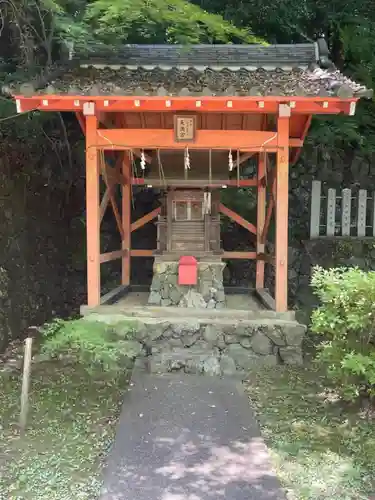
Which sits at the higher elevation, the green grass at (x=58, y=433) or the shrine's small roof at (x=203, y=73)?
the shrine's small roof at (x=203, y=73)

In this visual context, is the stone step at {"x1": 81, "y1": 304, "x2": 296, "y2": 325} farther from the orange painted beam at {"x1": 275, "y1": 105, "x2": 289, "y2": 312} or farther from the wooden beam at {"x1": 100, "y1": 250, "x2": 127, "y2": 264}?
the wooden beam at {"x1": 100, "y1": 250, "x2": 127, "y2": 264}

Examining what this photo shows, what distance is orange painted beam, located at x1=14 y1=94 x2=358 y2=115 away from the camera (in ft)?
17.1

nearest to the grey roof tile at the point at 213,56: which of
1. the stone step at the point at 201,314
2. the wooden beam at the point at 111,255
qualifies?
the wooden beam at the point at 111,255

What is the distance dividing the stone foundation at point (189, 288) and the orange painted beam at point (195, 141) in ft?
6.30

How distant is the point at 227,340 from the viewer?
588 centimetres

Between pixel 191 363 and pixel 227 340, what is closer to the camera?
pixel 191 363

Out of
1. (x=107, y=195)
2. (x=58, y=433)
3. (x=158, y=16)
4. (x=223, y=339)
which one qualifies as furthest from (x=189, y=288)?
(x=158, y=16)

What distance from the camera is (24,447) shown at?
3943 millimetres

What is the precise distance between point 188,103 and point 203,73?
1387 millimetres

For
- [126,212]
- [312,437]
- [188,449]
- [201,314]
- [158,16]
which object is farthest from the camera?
[126,212]

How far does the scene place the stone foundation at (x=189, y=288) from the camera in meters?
7.02

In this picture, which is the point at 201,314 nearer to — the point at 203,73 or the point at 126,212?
the point at 126,212

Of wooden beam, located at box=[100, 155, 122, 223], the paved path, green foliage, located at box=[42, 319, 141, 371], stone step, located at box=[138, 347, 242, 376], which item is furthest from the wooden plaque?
the paved path

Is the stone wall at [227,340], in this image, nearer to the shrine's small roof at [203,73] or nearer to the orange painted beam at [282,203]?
the orange painted beam at [282,203]
